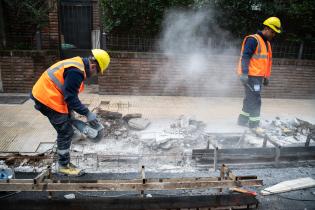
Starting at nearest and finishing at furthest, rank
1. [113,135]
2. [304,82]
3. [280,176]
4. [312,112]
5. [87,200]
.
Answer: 1. [87,200]
2. [280,176]
3. [113,135]
4. [312,112]
5. [304,82]

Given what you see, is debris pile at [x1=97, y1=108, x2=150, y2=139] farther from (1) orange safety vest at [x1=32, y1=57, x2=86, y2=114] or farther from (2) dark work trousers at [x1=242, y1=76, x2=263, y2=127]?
(2) dark work trousers at [x1=242, y1=76, x2=263, y2=127]

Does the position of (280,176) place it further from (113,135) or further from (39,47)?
(39,47)

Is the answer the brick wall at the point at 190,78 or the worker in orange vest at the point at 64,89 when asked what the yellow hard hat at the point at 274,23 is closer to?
the brick wall at the point at 190,78

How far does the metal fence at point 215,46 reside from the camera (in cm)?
794

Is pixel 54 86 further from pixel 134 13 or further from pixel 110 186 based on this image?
pixel 134 13

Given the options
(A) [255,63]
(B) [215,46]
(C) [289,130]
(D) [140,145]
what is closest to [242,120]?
(C) [289,130]

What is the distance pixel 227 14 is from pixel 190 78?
1898 mm

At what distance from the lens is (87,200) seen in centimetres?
366

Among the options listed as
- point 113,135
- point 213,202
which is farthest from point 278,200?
point 113,135

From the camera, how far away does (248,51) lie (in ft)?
18.5

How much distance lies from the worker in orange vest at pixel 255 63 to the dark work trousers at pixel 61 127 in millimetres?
3331

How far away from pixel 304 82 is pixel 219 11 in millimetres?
3084

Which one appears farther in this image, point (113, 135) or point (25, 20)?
point (25, 20)

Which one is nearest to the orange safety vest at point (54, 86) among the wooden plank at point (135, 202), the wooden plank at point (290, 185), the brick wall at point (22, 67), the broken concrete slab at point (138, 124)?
the wooden plank at point (135, 202)
